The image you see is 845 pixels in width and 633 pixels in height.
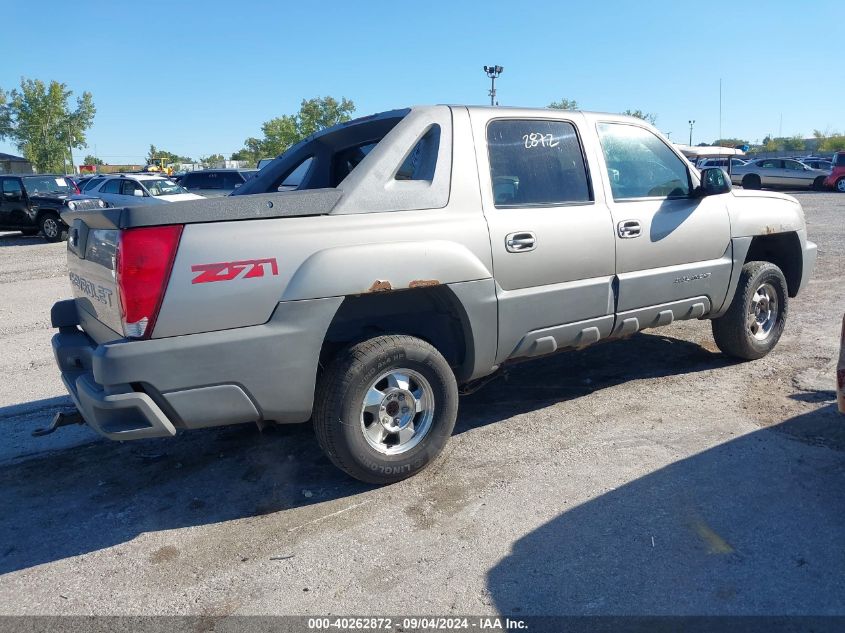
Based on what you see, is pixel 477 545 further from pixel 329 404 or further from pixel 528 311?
pixel 528 311

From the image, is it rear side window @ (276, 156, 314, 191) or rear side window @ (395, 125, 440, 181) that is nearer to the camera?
rear side window @ (395, 125, 440, 181)

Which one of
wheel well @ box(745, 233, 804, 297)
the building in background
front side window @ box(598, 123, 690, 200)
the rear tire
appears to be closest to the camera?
front side window @ box(598, 123, 690, 200)

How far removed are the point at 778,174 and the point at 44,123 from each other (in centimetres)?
5718

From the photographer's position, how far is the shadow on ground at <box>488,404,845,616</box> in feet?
9.34

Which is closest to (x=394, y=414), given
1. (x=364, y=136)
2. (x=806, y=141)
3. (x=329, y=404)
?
(x=329, y=404)

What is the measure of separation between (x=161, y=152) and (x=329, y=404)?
108460mm

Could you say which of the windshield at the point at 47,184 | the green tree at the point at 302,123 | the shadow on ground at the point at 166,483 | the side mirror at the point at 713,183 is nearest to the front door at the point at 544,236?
the shadow on ground at the point at 166,483

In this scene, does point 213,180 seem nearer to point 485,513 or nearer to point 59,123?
point 485,513

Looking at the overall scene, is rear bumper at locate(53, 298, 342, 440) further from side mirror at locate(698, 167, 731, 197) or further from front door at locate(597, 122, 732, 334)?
side mirror at locate(698, 167, 731, 197)

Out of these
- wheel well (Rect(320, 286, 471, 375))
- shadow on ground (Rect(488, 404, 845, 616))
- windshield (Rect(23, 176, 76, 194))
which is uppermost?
windshield (Rect(23, 176, 76, 194))

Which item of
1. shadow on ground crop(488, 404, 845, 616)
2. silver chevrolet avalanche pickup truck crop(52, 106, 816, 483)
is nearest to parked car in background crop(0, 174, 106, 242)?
silver chevrolet avalanche pickup truck crop(52, 106, 816, 483)

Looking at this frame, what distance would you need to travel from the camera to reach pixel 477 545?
330 centimetres

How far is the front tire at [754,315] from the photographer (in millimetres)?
5602

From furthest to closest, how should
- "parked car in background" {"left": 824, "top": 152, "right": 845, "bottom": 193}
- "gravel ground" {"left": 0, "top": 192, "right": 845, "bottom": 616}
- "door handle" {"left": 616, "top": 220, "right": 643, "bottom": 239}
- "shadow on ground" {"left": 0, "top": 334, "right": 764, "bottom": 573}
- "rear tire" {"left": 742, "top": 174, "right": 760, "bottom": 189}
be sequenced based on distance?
"rear tire" {"left": 742, "top": 174, "right": 760, "bottom": 189}, "parked car in background" {"left": 824, "top": 152, "right": 845, "bottom": 193}, "door handle" {"left": 616, "top": 220, "right": 643, "bottom": 239}, "shadow on ground" {"left": 0, "top": 334, "right": 764, "bottom": 573}, "gravel ground" {"left": 0, "top": 192, "right": 845, "bottom": 616}
